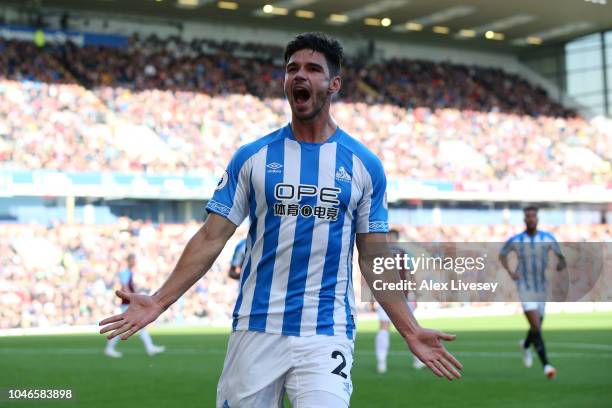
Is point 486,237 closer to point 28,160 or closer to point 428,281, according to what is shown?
point 28,160

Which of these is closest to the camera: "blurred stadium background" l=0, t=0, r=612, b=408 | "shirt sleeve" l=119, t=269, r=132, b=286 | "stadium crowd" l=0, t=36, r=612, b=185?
"shirt sleeve" l=119, t=269, r=132, b=286

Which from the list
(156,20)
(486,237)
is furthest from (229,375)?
(156,20)

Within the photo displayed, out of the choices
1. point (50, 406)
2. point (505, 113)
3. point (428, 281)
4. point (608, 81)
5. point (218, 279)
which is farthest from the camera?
point (608, 81)

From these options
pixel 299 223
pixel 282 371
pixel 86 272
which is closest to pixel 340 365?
pixel 282 371

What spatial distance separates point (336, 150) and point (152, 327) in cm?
2350

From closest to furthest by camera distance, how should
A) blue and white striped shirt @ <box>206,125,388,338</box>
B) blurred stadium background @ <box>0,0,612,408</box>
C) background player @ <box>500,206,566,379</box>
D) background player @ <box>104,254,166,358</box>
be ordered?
1. blue and white striped shirt @ <box>206,125,388,338</box>
2. background player @ <box>500,206,566,379</box>
3. background player @ <box>104,254,166,358</box>
4. blurred stadium background @ <box>0,0,612,408</box>

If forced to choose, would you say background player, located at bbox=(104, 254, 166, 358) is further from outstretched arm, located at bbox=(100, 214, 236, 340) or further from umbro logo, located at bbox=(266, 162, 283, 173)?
umbro logo, located at bbox=(266, 162, 283, 173)

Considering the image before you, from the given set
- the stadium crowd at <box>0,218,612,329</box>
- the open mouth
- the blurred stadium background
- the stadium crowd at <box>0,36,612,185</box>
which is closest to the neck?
the open mouth

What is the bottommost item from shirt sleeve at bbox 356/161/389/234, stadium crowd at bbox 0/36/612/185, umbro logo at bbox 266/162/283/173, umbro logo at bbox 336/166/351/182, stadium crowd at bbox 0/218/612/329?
stadium crowd at bbox 0/218/612/329

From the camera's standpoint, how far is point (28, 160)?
29.3m

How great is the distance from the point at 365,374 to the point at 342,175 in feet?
34.2

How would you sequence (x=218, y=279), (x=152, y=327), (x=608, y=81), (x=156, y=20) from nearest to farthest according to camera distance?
(x=152, y=327) → (x=218, y=279) → (x=156, y=20) → (x=608, y=81)

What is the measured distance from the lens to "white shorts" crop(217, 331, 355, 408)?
15.9 ft

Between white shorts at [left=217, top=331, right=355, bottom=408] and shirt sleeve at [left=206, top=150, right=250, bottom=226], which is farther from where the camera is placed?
shirt sleeve at [left=206, top=150, right=250, bottom=226]
